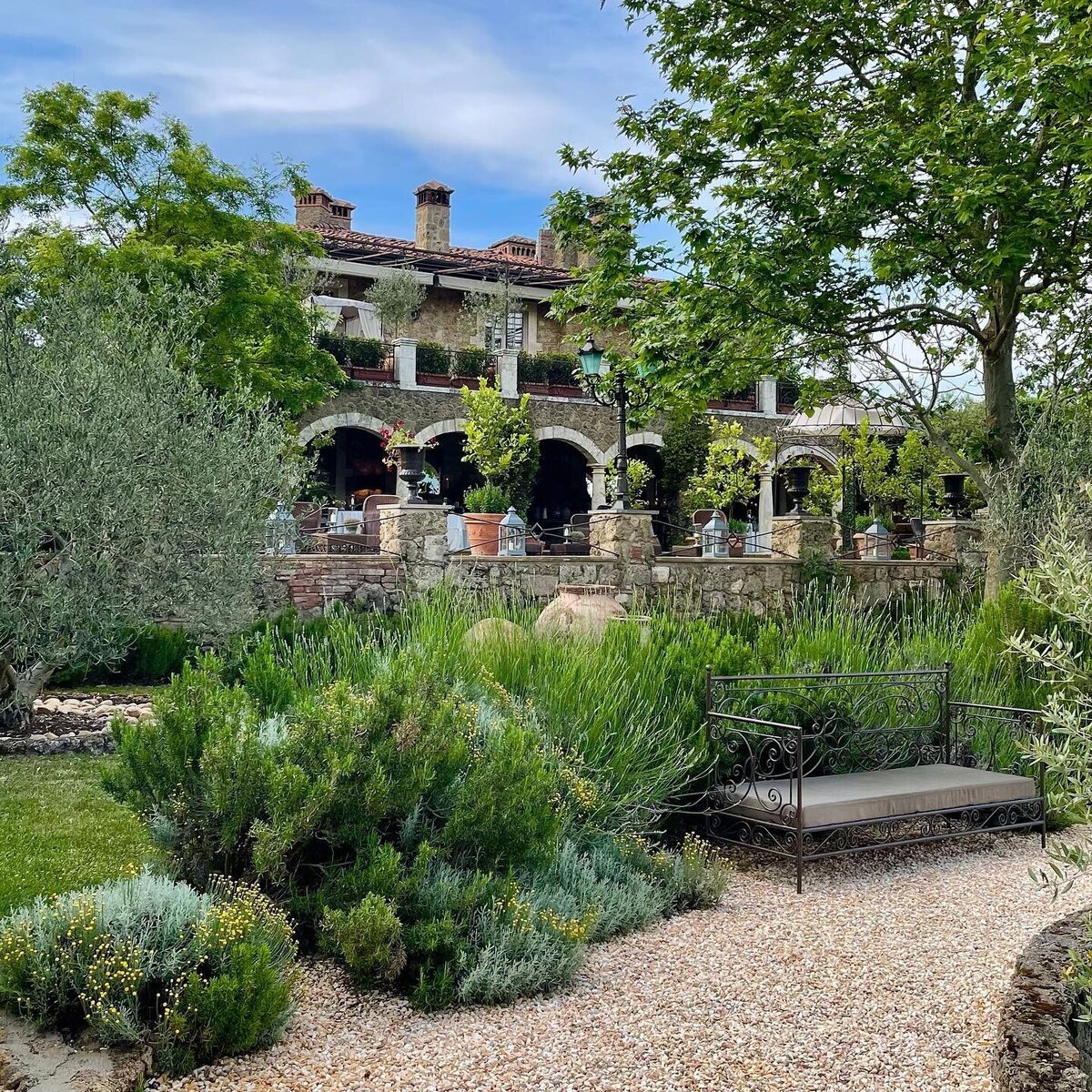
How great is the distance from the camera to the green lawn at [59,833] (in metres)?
3.90

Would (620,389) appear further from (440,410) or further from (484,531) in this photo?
(440,410)

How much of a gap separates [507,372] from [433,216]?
6160 millimetres

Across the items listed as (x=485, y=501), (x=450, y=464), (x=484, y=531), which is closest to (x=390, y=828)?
(x=484, y=531)

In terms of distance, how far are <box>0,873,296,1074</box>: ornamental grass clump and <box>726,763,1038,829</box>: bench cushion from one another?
2.62m

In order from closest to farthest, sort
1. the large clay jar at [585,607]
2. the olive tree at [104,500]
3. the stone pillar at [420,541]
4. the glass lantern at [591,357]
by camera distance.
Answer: the olive tree at [104,500] < the large clay jar at [585,607] < the glass lantern at [591,357] < the stone pillar at [420,541]

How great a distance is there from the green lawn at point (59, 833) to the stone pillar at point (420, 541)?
20.4 ft

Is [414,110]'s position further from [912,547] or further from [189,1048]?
[912,547]

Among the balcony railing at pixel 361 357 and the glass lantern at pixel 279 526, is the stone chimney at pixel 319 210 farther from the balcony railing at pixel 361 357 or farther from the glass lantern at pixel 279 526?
the glass lantern at pixel 279 526

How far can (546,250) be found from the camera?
1155 inches

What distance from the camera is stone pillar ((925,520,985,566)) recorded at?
1565 centimetres

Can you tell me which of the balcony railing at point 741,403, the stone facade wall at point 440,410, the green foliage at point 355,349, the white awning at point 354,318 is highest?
the white awning at point 354,318

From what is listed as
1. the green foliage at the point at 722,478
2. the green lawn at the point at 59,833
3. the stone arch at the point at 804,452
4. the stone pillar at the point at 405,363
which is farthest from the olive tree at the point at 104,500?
the stone arch at the point at 804,452

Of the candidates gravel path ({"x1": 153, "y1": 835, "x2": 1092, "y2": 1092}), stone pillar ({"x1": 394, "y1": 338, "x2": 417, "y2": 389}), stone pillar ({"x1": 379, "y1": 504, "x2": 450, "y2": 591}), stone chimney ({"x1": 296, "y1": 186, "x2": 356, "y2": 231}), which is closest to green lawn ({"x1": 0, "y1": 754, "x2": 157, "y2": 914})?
gravel path ({"x1": 153, "y1": 835, "x2": 1092, "y2": 1092})

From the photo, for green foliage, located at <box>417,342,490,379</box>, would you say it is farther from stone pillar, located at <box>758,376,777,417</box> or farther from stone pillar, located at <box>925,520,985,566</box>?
stone pillar, located at <box>925,520,985,566</box>
